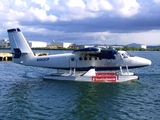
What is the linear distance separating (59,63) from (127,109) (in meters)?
13.5

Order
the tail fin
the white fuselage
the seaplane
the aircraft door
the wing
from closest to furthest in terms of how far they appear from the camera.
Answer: the wing < the seaplane < the white fuselage < the tail fin < the aircraft door

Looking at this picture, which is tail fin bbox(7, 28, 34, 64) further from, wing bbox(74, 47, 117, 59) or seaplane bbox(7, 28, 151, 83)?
wing bbox(74, 47, 117, 59)

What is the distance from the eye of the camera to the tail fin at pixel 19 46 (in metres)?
26.7

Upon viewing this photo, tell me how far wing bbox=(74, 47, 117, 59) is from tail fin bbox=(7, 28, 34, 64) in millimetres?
5669

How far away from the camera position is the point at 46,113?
1396 cm

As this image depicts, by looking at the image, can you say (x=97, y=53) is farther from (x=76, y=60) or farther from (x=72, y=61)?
(x=72, y=61)

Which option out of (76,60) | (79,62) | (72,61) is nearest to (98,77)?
(79,62)

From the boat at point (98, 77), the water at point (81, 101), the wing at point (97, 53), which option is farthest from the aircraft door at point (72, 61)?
the water at point (81, 101)

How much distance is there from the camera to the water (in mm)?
13688

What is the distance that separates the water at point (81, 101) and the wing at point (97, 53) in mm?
3390

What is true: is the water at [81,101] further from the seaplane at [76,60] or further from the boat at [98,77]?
the seaplane at [76,60]

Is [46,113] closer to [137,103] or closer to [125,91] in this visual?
[137,103]

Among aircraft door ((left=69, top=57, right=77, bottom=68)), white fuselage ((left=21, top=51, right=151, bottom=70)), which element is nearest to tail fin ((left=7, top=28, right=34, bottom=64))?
white fuselage ((left=21, top=51, right=151, bottom=70))

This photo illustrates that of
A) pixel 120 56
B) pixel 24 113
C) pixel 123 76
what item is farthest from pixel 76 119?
pixel 120 56
